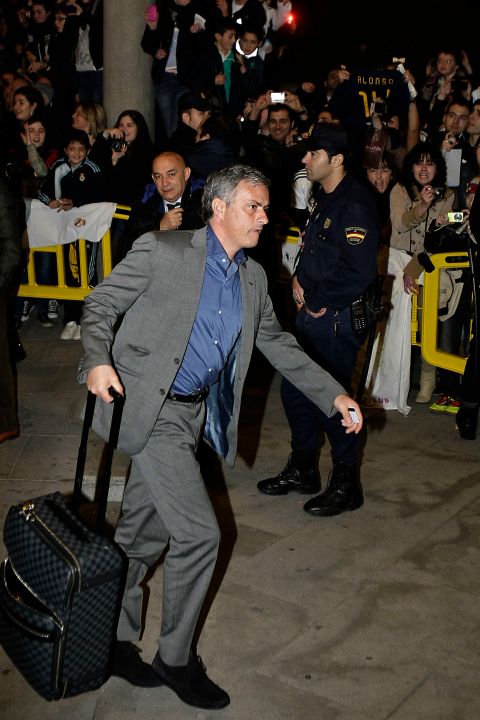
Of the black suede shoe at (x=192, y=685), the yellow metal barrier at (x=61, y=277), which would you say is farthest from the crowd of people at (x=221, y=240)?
the yellow metal barrier at (x=61, y=277)

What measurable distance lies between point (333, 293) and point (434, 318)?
2337 millimetres

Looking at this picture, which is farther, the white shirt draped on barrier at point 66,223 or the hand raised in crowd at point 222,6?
the hand raised in crowd at point 222,6

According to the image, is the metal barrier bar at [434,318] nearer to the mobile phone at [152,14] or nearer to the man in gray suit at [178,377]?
the man in gray suit at [178,377]

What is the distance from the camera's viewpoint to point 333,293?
598 cm

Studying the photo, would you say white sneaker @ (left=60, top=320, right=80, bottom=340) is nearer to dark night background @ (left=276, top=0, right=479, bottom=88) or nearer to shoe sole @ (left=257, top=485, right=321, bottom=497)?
shoe sole @ (left=257, top=485, right=321, bottom=497)

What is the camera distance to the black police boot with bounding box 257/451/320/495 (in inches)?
248

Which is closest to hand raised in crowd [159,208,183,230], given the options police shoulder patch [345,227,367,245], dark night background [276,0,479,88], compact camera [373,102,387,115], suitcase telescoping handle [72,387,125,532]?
police shoulder patch [345,227,367,245]

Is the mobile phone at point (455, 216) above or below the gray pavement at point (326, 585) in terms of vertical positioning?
above

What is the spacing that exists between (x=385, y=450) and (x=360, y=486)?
0.95 metres

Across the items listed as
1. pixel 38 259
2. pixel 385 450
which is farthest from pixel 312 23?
pixel 385 450

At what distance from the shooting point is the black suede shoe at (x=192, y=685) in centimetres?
402

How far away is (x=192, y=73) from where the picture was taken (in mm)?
10867

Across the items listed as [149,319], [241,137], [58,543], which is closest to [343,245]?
[149,319]

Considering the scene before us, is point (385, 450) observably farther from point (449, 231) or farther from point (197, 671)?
point (197, 671)
